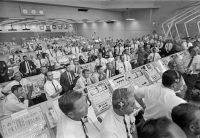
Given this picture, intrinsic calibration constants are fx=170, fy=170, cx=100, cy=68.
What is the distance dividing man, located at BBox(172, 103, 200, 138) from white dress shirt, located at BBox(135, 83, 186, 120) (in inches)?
17.8

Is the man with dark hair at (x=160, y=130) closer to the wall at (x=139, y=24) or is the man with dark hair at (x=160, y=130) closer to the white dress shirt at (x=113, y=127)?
the white dress shirt at (x=113, y=127)

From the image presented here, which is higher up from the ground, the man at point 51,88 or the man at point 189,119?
the man at point 189,119

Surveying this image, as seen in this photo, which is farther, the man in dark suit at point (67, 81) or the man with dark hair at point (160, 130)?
the man in dark suit at point (67, 81)

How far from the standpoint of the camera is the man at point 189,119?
129cm

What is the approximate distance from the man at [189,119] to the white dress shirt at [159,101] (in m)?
0.45

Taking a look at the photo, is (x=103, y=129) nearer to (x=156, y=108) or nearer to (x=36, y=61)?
(x=156, y=108)

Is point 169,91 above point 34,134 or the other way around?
above

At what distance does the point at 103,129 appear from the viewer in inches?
58.9

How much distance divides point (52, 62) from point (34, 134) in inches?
248

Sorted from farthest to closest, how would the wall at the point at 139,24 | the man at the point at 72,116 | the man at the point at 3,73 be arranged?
the wall at the point at 139,24 < the man at the point at 3,73 < the man at the point at 72,116

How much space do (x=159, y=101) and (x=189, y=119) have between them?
68 cm

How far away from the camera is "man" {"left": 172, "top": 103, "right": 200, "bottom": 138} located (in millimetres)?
1287

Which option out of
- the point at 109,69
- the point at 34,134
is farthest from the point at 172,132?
the point at 109,69

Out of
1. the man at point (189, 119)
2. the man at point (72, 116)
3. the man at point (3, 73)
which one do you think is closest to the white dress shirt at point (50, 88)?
the man at point (3, 73)
